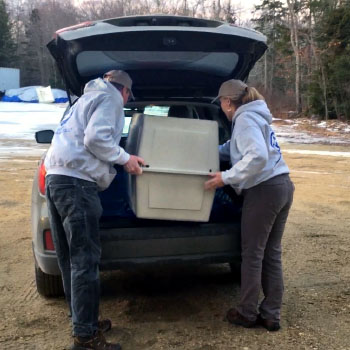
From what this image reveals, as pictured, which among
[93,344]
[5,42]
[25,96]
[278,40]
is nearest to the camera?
[93,344]

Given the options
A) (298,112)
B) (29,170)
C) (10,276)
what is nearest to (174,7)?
(298,112)

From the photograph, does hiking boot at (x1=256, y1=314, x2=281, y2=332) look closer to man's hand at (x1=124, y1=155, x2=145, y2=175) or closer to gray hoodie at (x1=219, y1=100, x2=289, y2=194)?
gray hoodie at (x1=219, y1=100, x2=289, y2=194)

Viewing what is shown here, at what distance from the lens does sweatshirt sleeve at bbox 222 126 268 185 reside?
3215mm

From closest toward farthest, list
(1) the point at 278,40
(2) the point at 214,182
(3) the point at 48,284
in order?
(2) the point at 214,182, (3) the point at 48,284, (1) the point at 278,40

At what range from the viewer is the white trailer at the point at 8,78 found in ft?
184

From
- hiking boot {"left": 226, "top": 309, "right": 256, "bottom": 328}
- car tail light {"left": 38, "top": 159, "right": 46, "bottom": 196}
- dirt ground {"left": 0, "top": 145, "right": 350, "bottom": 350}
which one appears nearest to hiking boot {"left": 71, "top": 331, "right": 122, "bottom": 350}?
dirt ground {"left": 0, "top": 145, "right": 350, "bottom": 350}

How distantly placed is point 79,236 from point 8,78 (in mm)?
57624

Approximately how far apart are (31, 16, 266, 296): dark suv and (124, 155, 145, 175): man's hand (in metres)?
0.45

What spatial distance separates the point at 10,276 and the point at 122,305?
1.19 meters

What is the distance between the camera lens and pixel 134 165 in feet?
10.5

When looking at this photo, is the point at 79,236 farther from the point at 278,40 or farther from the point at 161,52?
the point at 278,40

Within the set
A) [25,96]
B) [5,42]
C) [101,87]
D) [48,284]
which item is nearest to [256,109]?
[101,87]

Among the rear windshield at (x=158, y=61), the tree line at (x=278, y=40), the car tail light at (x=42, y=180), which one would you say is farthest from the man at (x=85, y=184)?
the tree line at (x=278, y=40)

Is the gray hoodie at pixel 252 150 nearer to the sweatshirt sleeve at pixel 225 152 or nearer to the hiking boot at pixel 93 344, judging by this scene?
the sweatshirt sleeve at pixel 225 152
